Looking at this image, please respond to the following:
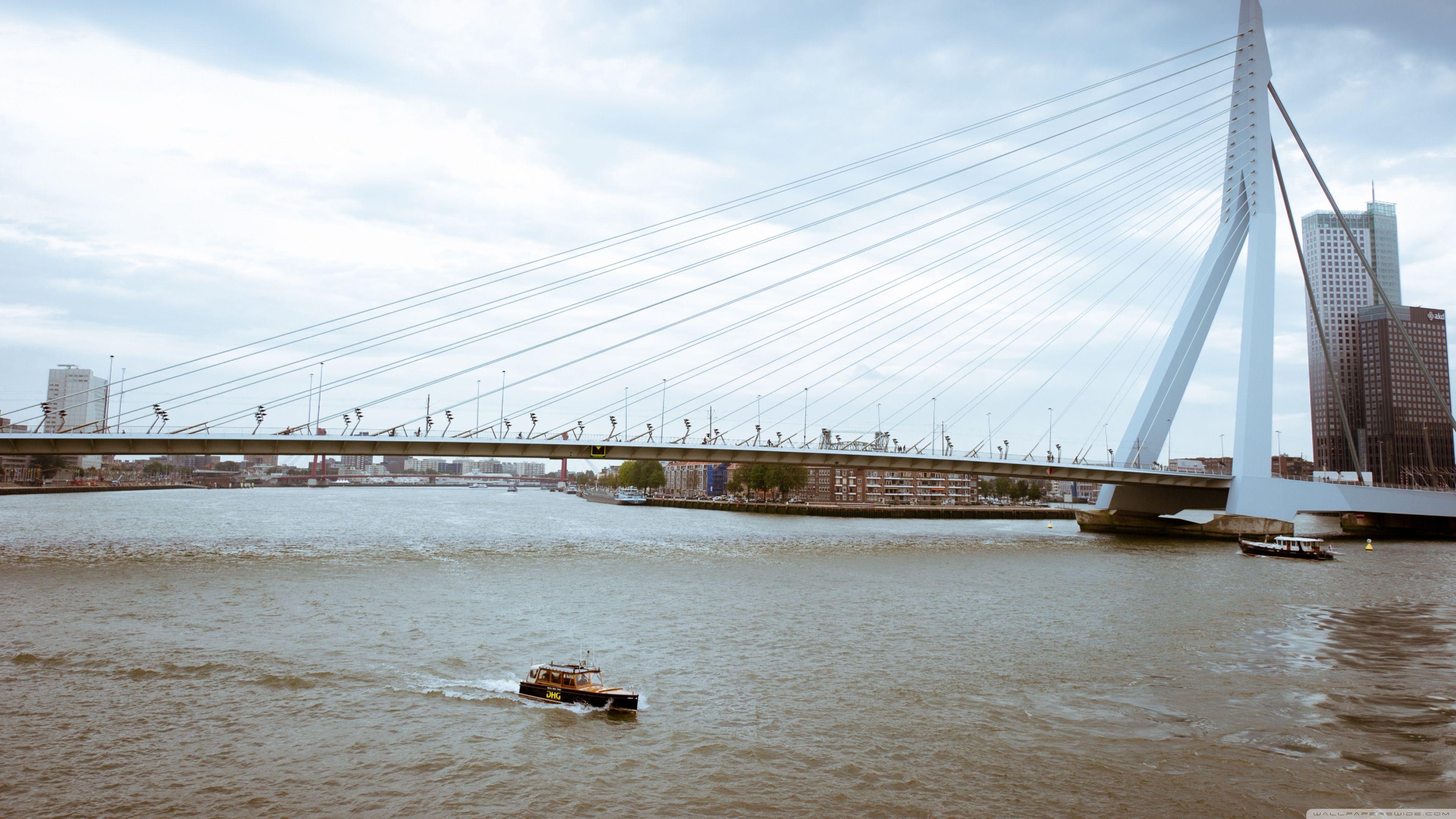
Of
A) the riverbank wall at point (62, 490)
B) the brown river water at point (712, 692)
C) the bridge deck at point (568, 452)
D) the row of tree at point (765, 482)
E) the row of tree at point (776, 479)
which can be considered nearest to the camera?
the brown river water at point (712, 692)

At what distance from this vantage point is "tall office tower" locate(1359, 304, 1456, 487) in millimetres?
123750

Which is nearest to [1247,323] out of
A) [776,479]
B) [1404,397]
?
[776,479]

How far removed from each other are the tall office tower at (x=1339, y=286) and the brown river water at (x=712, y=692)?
5308 inches

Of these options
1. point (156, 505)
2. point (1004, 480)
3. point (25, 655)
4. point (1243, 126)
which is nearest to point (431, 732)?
point (25, 655)

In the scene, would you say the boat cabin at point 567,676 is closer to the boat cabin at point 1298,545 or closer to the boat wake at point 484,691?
the boat wake at point 484,691

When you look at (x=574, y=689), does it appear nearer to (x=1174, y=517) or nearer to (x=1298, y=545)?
(x=1298, y=545)

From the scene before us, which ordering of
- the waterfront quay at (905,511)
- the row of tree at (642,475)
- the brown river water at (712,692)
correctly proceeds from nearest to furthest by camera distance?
the brown river water at (712,692), the waterfront quay at (905,511), the row of tree at (642,475)

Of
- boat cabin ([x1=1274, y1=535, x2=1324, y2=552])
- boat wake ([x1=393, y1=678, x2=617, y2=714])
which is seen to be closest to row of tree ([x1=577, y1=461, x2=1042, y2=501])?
boat cabin ([x1=1274, y1=535, x2=1324, y2=552])

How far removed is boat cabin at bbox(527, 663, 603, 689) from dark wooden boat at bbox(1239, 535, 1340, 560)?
38.5 m

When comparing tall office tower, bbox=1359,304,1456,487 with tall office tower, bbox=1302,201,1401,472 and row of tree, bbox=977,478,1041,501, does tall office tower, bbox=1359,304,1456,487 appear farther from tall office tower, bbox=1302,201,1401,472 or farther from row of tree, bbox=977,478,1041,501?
row of tree, bbox=977,478,1041,501

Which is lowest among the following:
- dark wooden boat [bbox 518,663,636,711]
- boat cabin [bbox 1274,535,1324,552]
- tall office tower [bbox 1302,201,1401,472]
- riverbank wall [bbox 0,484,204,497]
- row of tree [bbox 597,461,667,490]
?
riverbank wall [bbox 0,484,204,497]

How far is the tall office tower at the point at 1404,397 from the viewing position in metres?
124

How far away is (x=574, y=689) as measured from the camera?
1286 centimetres

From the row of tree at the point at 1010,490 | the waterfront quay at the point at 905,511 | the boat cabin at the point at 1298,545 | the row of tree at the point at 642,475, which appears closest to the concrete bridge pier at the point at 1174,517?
the boat cabin at the point at 1298,545
